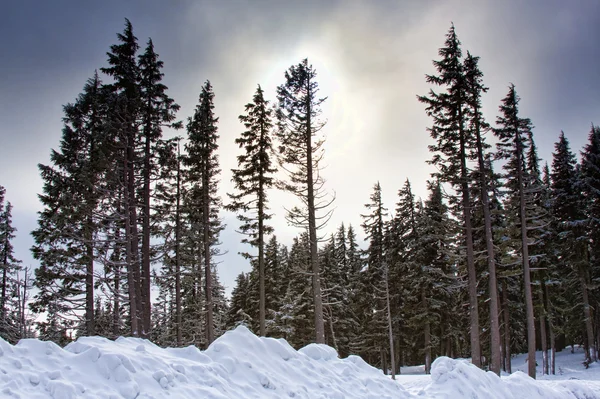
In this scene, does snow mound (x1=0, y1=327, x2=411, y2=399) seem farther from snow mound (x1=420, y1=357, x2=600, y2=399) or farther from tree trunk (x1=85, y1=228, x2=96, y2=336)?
tree trunk (x1=85, y1=228, x2=96, y2=336)

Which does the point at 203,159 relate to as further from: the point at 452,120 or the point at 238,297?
the point at 238,297

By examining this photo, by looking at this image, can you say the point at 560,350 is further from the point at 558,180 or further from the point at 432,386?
the point at 432,386

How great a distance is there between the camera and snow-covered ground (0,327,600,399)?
18.4 ft

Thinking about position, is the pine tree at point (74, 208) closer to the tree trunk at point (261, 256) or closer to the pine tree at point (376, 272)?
the tree trunk at point (261, 256)

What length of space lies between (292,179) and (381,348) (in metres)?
25.2

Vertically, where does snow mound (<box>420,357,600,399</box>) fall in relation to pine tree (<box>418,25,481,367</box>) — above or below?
below

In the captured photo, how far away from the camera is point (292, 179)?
17938 millimetres

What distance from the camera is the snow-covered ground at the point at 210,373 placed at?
5.62 metres

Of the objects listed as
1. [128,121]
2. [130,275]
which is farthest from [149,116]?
[130,275]

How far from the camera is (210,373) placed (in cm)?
Answer: 707

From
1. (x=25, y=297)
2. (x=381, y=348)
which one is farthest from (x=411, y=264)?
(x=25, y=297)

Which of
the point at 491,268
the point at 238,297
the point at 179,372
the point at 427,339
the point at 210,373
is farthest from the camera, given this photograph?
the point at 238,297

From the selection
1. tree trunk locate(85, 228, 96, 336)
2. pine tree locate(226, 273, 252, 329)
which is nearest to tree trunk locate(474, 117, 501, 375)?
tree trunk locate(85, 228, 96, 336)

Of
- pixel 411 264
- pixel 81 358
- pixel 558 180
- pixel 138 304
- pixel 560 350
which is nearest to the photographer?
pixel 81 358
